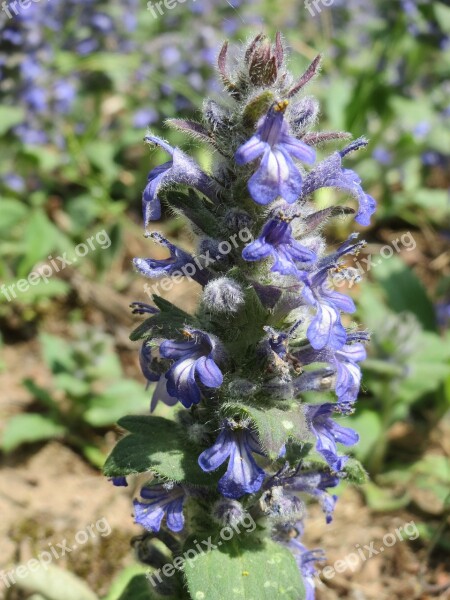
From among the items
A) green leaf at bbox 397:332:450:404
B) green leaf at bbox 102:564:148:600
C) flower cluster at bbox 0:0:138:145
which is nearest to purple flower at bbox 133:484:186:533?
green leaf at bbox 102:564:148:600

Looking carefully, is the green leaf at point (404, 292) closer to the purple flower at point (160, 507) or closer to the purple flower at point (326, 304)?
the purple flower at point (326, 304)

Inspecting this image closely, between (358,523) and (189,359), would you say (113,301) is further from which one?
(189,359)

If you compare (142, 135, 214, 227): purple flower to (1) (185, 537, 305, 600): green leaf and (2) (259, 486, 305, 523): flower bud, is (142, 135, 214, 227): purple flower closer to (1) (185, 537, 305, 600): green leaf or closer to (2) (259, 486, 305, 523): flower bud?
(2) (259, 486, 305, 523): flower bud

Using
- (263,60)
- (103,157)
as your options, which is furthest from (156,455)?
(103,157)

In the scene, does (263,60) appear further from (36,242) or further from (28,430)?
(36,242)

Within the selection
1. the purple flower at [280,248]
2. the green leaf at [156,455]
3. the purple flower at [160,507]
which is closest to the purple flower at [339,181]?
the purple flower at [280,248]

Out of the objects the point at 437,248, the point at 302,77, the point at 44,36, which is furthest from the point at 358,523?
the point at 44,36
